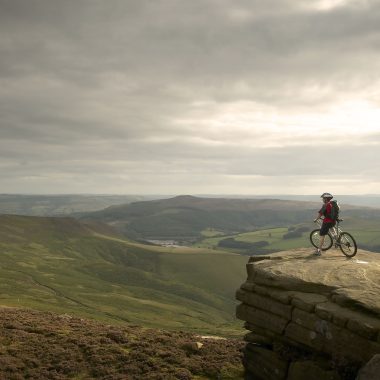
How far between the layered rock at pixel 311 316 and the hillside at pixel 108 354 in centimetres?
479

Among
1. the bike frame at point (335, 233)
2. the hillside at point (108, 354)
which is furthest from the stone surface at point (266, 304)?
the bike frame at point (335, 233)

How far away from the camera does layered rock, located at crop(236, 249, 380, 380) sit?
22844 millimetres

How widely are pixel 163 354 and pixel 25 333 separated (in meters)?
14.4

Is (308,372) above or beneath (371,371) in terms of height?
beneath

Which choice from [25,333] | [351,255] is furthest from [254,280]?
[25,333]

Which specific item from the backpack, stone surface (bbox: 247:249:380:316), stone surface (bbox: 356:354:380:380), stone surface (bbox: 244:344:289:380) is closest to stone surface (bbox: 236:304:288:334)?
stone surface (bbox: 244:344:289:380)

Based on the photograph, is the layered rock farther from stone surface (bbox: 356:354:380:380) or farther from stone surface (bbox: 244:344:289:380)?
stone surface (bbox: 356:354:380:380)

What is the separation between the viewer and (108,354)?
1309 inches

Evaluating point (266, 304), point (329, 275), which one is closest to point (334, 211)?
point (329, 275)

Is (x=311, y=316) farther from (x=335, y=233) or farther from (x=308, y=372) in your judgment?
(x=335, y=233)

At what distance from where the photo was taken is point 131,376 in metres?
29.4

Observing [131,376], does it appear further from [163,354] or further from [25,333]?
[25,333]

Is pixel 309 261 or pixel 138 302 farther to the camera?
pixel 138 302

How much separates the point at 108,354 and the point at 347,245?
72.6 feet
